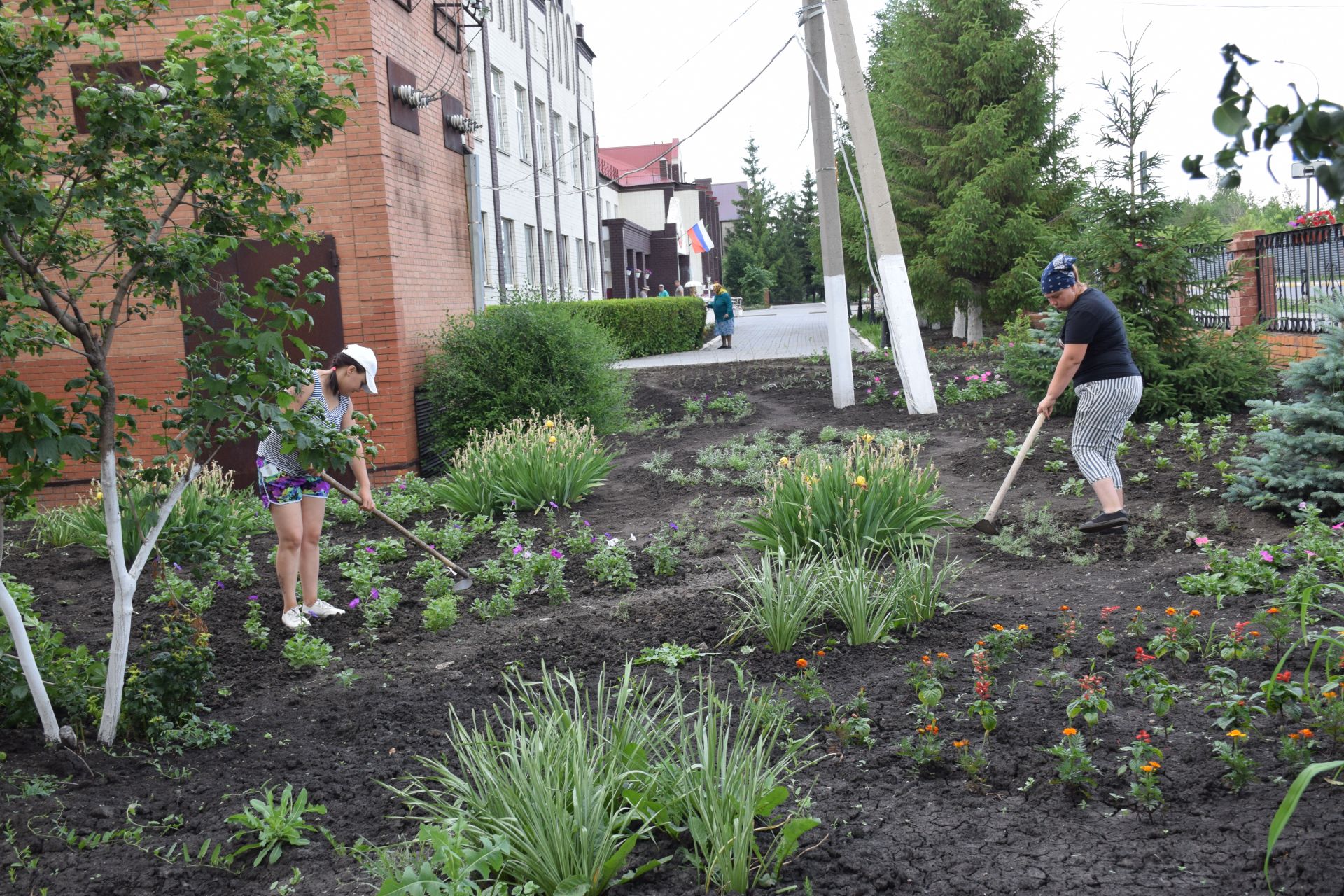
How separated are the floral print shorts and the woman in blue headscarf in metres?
4.35

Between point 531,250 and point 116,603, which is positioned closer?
point 116,603

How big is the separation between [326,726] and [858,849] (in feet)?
7.53

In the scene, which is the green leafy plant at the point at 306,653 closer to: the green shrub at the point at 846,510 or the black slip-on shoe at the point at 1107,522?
the green shrub at the point at 846,510

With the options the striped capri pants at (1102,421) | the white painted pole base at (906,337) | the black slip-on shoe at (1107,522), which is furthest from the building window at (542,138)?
the black slip-on shoe at (1107,522)

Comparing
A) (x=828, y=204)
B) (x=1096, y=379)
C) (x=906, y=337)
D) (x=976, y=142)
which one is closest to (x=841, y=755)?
(x=1096, y=379)

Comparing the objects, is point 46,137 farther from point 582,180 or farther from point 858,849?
point 582,180

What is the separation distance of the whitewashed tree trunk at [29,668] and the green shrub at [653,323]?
20272 millimetres

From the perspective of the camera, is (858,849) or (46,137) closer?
(858,849)

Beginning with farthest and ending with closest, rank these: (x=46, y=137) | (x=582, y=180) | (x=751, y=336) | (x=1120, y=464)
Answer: (x=751, y=336)
(x=582, y=180)
(x=1120, y=464)
(x=46, y=137)

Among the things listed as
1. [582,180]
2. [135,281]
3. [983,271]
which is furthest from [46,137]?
[582,180]

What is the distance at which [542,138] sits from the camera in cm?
2933

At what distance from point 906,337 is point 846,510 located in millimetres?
6480

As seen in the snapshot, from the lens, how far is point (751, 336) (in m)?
35.2

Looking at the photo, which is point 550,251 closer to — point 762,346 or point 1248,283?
Result: point 762,346
